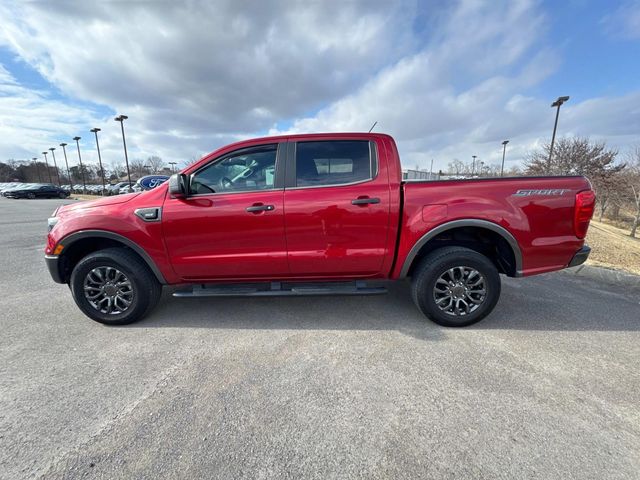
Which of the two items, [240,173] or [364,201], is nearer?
[364,201]

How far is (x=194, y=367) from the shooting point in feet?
8.38

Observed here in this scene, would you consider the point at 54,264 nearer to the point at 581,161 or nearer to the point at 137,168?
the point at 581,161

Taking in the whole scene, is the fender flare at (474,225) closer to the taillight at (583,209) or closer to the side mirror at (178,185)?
the taillight at (583,209)

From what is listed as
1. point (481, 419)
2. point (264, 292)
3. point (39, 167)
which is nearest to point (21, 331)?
point (264, 292)

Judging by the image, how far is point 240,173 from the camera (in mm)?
3186

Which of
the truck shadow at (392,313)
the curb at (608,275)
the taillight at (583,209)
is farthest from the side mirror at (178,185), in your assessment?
the curb at (608,275)

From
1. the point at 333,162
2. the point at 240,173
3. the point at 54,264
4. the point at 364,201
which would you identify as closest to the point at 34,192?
the point at 54,264

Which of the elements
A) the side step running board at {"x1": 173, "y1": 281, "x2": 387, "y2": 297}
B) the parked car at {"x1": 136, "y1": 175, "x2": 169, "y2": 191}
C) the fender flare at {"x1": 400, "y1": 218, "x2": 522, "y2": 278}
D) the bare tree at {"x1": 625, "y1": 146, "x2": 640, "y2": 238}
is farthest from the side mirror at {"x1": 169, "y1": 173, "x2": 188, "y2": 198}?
the bare tree at {"x1": 625, "y1": 146, "x2": 640, "y2": 238}

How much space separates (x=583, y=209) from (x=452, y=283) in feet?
4.67

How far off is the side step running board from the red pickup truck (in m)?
0.02

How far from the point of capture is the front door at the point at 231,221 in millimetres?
3006

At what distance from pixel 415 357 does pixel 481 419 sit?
72 centimetres

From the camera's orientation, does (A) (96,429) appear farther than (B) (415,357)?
No

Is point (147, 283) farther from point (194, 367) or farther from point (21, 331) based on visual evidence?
point (21, 331)
